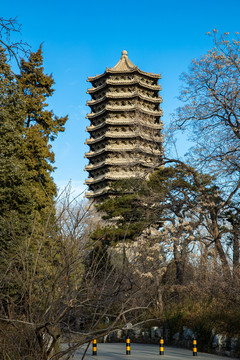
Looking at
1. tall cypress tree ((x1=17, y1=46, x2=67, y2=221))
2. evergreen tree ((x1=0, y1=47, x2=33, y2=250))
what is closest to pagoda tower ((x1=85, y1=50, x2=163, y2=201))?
tall cypress tree ((x1=17, y1=46, x2=67, y2=221))

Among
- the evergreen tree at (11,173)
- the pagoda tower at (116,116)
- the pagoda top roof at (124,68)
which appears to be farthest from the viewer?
the pagoda top roof at (124,68)

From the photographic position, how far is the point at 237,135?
17.3 meters

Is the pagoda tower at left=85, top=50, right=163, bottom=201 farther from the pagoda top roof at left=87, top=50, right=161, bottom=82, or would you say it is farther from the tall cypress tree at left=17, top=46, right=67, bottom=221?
the tall cypress tree at left=17, top=46, right=67, bottom=221

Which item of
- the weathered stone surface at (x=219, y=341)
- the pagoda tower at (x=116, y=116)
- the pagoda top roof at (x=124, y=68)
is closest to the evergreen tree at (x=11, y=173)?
the weathered stone surface at (x=219, y=341)

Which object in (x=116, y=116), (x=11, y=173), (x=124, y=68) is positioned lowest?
(x=11, y=173)

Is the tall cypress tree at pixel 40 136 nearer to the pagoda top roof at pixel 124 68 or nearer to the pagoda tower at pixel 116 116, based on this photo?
the pagoda tower at pixel 116 116

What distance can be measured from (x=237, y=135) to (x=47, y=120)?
1106cm

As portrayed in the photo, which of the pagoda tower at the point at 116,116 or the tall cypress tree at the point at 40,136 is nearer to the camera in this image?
the tall cypress tree at the point at 40,136

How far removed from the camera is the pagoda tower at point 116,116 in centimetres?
5097

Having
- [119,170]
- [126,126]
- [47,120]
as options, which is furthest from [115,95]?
[47,120]

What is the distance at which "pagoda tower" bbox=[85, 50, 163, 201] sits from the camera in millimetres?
50969

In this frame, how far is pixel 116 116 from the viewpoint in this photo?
176ft

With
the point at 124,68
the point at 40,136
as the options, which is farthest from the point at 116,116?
the point at 40,136

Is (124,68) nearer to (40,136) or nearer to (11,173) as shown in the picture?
(40,136)
